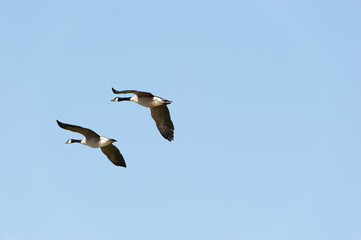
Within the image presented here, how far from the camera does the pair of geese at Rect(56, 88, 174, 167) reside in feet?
109

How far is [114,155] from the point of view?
34.8 m

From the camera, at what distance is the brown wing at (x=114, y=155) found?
3466 cm

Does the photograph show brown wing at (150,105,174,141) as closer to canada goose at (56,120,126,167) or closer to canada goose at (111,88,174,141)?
canada goose at (111,88,174,141)

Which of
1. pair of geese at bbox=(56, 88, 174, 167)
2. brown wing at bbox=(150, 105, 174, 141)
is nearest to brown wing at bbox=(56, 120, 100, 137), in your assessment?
pair of geese at bbox=(56, 88, 174, 167)

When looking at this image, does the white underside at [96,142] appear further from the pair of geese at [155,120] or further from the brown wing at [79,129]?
the brown wing at [79,129]

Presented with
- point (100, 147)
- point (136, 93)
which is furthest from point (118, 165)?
point (136, 93)

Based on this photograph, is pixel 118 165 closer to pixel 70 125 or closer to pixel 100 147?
pixel 100 147

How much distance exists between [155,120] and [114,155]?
7.93 feet

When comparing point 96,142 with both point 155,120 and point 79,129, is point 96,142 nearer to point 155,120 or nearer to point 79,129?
point 79,129

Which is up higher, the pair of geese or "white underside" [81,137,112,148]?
the pair of geese

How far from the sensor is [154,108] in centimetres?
3444

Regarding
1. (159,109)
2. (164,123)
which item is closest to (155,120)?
(164,123)

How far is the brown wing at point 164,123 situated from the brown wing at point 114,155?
2.14 m

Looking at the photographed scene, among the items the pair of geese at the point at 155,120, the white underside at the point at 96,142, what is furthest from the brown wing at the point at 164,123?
the white underside at the point at 96,142
